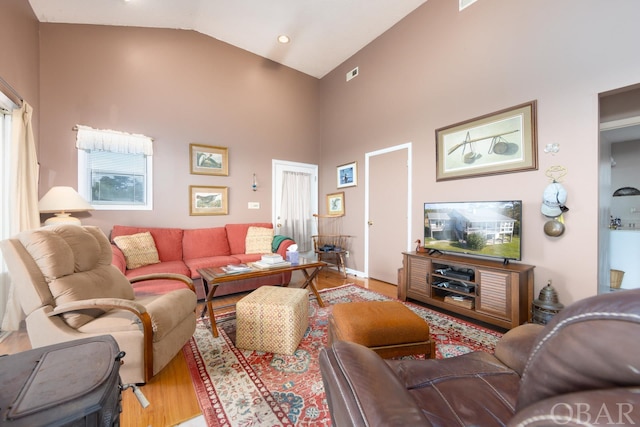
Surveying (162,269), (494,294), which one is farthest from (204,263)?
(494,294)

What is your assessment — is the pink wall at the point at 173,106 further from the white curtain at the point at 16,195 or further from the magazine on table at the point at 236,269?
the magazine on table at the point at 236,269

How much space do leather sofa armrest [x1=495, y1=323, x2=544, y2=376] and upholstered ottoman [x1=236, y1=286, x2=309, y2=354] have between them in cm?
130

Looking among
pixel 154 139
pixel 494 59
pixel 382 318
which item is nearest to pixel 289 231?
pixel 154 139

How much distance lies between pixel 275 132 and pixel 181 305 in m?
3.70

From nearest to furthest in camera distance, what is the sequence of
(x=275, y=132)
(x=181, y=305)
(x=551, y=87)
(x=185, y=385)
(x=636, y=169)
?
1. (x=185, y=385)
2. (x=181, y=305)
3. (x=551, y=87)
4. (x=636, y=169)
5. (x=275, y=132)

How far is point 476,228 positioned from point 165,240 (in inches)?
156

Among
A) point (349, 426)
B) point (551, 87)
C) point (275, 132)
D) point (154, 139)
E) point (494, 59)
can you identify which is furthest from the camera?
point (275, 132)

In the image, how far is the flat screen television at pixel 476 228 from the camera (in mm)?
2350

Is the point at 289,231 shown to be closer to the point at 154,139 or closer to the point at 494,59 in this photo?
the point at 154,139

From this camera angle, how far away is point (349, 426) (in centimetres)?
55

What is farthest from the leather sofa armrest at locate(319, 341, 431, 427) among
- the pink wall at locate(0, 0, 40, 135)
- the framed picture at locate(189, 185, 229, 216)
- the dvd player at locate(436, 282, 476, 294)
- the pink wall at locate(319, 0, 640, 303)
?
the framed picture at locate(189, 185, 229, 216)

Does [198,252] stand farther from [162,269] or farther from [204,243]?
[162,269]

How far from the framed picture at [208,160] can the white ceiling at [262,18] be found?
1762 millimetres

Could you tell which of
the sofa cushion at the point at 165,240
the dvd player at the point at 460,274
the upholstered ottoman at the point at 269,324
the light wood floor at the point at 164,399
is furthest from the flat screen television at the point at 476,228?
the sofa cushion at the point at 165,240
